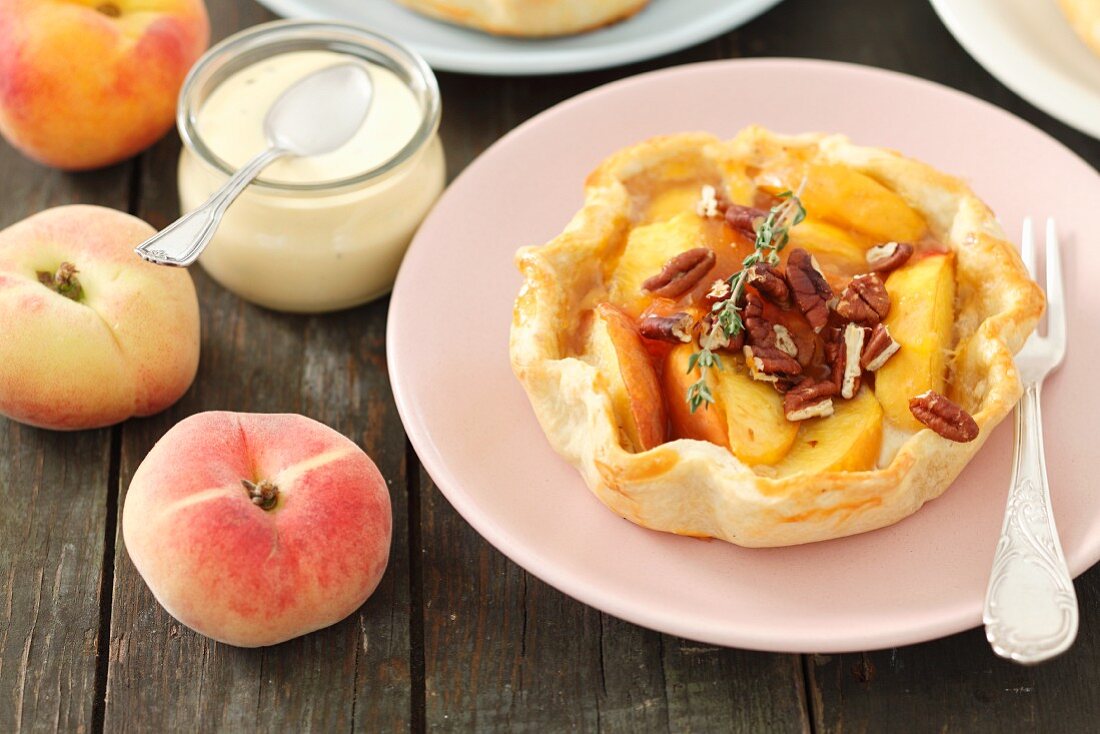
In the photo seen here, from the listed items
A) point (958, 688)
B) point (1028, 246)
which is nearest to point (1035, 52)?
point (1028, 246)

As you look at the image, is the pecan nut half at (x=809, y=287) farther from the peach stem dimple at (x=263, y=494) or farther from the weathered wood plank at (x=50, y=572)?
the weathered wood plank at (x=50, y=572)

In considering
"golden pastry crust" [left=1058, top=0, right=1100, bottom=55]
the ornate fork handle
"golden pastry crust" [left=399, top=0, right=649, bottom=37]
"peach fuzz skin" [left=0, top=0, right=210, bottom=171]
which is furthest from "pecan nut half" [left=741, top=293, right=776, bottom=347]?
"peach fuzz skin" [left=0, top=0, right=210, bottom=171]

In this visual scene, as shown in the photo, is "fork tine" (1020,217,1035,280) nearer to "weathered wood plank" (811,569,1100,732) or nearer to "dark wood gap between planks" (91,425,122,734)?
"weathered wood plank" (811,569,1100,732)

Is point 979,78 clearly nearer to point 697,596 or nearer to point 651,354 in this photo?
point 651,354

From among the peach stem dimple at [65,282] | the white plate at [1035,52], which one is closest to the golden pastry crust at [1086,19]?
the white plate at [1035,52]

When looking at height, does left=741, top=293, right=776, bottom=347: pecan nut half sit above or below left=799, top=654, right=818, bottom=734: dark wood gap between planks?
above

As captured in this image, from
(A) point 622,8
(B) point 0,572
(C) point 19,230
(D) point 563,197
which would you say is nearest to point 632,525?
(D) point 563,197

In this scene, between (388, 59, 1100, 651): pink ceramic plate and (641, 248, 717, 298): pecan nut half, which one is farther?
(641, 248, 717, 298): pecan nut half

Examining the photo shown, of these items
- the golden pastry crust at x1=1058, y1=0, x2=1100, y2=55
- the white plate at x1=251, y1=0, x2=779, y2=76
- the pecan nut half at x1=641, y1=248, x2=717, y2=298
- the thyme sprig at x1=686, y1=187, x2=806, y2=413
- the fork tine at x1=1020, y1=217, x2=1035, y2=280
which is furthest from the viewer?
the white plate at x1=251, y1=0, x2=779, y2=76

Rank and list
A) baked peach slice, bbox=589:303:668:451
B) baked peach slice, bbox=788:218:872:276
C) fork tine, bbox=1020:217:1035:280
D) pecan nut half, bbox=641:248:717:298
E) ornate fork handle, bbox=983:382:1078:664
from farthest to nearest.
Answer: fork tine, bbox=1020:217:1035:280 < baked peach slice, bbox=788:218:872:276 < pecan nut half, bbox=641:248:717:298 < baked peach slice, bbox=589:303:668:451 < ornate fork handle, bbox=983:382:1078:664
